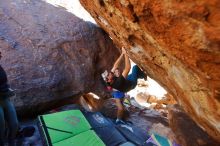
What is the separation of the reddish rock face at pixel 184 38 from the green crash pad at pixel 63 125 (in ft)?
9.42

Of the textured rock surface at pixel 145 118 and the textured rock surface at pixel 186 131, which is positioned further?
the textured rock surface at pixel 145 118

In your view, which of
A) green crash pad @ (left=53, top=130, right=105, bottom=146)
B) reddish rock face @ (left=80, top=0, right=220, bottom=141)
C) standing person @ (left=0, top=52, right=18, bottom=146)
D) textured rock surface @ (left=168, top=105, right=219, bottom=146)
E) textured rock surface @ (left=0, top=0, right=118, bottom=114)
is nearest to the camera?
reddish rock face @ (left=80, top=0, right=220, bottom=141)

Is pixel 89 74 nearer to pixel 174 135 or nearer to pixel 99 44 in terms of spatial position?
pixel 99 44

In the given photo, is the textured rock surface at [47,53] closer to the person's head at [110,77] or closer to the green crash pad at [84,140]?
the person's head at [110,77]

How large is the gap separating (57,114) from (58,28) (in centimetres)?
265

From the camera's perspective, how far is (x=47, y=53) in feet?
24.3

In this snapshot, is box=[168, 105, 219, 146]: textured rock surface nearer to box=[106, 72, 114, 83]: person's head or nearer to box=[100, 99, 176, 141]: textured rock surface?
box=[100, 99, 176, 141]: textured rock surface

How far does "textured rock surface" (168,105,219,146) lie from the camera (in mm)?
6299

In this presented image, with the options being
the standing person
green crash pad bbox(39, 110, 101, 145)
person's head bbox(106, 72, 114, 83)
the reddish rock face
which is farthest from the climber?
the reddish rock face

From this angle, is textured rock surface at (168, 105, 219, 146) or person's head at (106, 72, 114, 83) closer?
textured rock surface at (168, 105, 219, 146)

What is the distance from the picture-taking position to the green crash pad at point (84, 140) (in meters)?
5.72

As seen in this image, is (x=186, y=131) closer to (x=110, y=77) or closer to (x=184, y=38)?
(x=110, y=77)

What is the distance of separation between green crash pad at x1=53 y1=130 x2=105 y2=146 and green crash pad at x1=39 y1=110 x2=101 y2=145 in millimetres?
80

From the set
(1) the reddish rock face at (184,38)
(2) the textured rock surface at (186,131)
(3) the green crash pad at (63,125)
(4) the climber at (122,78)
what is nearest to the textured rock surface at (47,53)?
(3) the green crash pad at (63,125)
